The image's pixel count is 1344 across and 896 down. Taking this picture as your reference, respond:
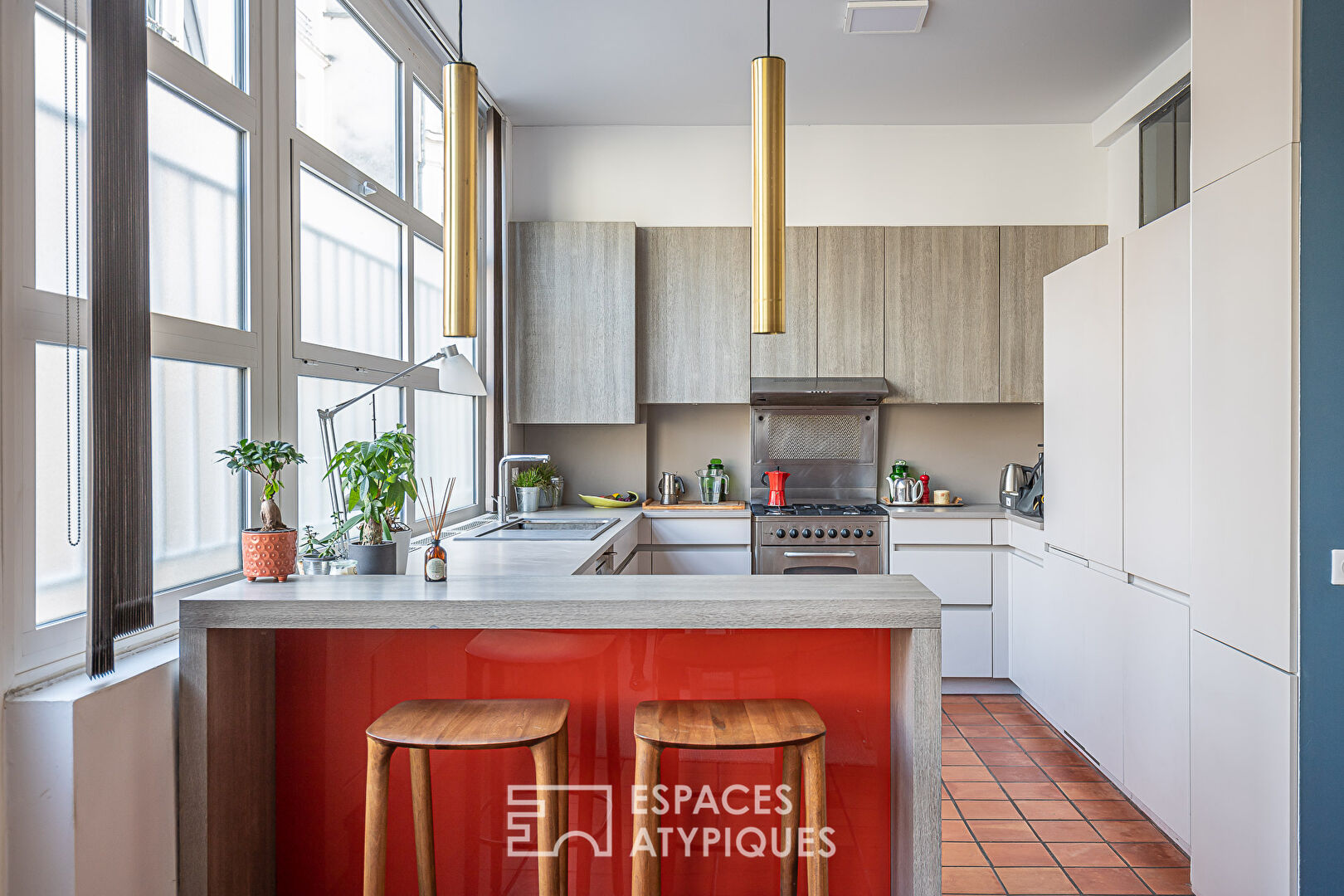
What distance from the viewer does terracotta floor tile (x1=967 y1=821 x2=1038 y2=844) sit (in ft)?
8.75

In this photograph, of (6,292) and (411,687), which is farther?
(411,687)

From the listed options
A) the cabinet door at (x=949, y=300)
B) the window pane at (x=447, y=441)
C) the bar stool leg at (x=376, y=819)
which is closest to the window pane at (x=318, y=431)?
the window pane at (x=447, y=441)

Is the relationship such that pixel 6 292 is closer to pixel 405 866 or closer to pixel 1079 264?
pixel 405 866

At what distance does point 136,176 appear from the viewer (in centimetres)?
167

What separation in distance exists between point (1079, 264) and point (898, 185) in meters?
1.51

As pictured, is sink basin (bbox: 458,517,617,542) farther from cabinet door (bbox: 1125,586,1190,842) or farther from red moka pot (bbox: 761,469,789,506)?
cabinet door (bbox: 1125,586,1190,842)

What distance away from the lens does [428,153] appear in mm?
3525

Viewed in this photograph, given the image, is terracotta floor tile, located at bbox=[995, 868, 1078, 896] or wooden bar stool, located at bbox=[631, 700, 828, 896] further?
terracotta floor tile, located at bbox=[995, 868, 1078, 896]

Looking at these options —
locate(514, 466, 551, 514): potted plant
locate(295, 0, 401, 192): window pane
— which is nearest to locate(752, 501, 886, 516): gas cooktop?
locate(514, 466, 551, 514): potted plant

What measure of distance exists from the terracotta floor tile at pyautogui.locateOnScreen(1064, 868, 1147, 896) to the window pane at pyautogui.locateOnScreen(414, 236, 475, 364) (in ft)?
9.22

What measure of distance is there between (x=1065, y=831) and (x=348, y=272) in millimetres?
3038

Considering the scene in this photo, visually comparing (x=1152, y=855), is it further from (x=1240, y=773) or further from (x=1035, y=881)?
(x=1240, y=773)

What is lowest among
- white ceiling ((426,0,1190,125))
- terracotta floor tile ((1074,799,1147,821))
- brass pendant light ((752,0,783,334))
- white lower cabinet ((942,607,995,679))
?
terracotta floor tile ((1074,799,1147,821))

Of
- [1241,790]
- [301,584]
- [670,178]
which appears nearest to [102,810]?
[301,584]
